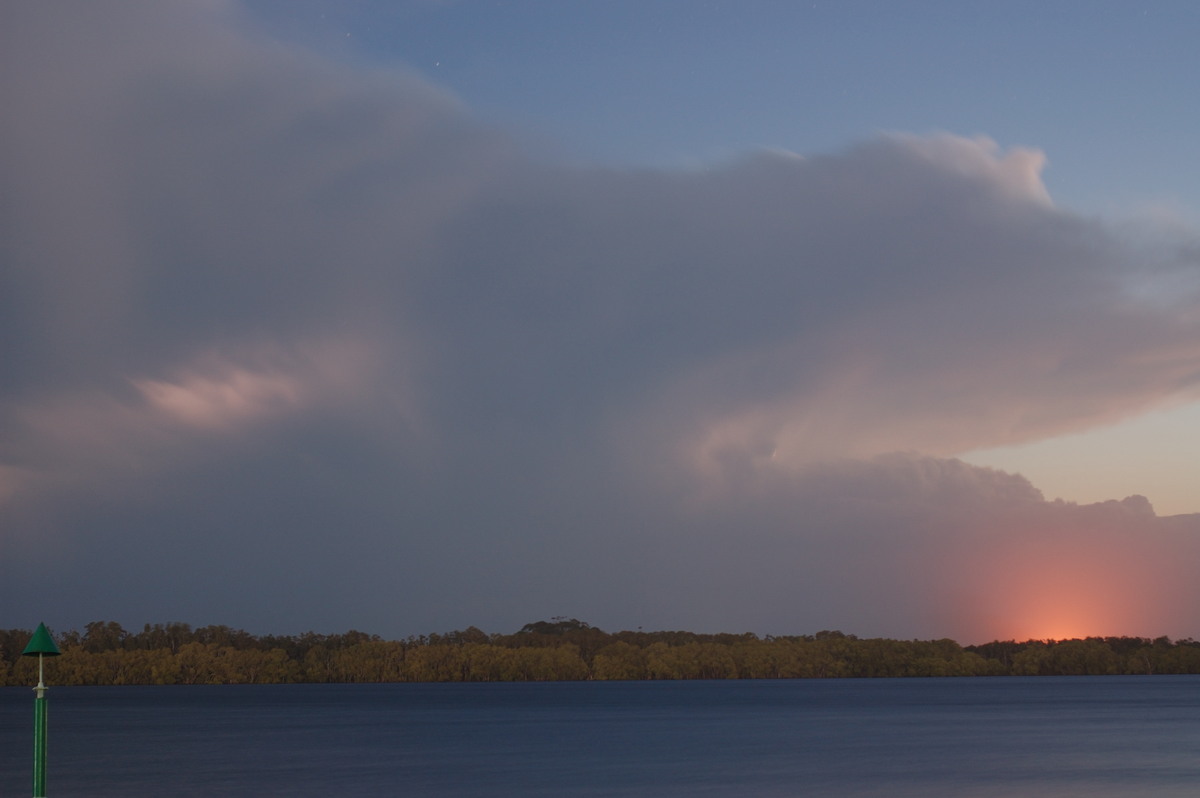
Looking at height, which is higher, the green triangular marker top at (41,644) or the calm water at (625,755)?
the green triangular marker top at (41,644)

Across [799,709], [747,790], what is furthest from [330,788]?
[799,709]

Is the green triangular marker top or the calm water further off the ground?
the green triangular marker top

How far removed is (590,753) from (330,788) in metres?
22.3

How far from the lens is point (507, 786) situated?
54.2 m

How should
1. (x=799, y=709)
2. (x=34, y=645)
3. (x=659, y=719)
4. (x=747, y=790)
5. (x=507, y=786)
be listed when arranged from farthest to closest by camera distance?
(x=799, y=709), (x=659, y=719), (x=507, y=786), (x=747, y=790), (x=34, y=645)

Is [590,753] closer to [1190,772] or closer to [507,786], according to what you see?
[507,786]

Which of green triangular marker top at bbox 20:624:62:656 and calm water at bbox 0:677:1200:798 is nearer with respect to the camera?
green triangular marker top at bbox 20:624:62:656

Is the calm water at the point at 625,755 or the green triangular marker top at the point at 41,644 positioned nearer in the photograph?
the green triangular marker top at the point at 41,644

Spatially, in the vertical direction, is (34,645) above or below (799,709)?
above

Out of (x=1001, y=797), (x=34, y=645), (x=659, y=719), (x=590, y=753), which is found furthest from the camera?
(x=659, y=719)

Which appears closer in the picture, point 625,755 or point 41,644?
point 41,644

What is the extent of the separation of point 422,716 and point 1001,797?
90.5 metres

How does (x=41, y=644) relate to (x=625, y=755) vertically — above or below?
above

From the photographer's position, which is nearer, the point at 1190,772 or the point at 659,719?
the point at 1190,772
